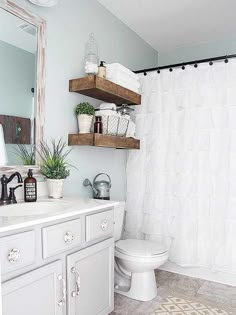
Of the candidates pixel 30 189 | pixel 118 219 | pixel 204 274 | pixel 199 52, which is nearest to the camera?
pixel 30 189

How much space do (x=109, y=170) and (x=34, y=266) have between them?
1.47 meters

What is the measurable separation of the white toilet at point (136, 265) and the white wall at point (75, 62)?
1.55ft

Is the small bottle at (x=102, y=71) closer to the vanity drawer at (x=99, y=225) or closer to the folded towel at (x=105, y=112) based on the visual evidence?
the folded towel at (x=105, y=112)

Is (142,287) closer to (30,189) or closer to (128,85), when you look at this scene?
(30,189)

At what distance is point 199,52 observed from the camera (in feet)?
10.8

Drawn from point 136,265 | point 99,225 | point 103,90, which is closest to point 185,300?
point 136,265

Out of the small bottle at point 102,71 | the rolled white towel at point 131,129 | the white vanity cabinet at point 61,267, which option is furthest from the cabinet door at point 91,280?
the small bottle at point 102,71

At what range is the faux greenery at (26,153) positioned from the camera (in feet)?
5.90

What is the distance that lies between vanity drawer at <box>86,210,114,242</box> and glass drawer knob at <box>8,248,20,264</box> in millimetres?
480

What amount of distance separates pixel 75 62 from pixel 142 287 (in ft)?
5.86

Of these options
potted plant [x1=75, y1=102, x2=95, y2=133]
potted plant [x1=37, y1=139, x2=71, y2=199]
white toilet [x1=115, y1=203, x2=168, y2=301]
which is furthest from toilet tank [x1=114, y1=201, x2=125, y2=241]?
potted plant [x1=75, y1=102, x2=95, y2=133]

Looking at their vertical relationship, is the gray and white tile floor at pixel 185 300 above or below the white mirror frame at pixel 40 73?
below

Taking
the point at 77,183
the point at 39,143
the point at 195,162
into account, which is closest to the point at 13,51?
the point at 39,143

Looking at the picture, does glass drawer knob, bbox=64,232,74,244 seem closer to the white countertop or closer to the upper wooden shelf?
the white countertop
